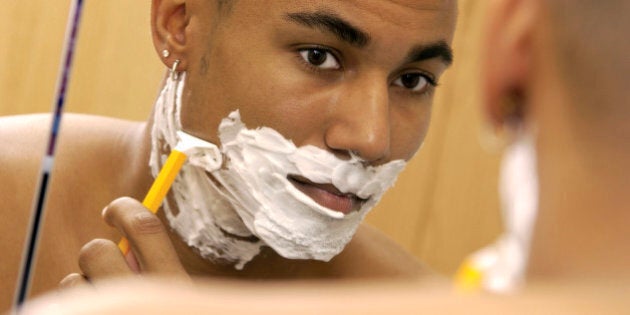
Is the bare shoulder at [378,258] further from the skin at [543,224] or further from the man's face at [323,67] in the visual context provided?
the skin at [543,224]

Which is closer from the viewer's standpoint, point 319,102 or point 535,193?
point 535,193

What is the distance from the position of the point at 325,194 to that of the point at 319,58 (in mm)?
151

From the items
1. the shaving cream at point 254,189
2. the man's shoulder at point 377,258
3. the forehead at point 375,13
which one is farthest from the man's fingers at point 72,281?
the man's shoulder at point 377,258

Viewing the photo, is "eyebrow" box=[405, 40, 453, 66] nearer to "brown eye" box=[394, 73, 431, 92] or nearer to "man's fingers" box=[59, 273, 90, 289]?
"brown eye" box=[394, 73, 431, 92]

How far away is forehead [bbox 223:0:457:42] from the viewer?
48.1 inches

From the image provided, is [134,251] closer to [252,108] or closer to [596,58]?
[252,108]

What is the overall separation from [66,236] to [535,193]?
Result: 980 mm

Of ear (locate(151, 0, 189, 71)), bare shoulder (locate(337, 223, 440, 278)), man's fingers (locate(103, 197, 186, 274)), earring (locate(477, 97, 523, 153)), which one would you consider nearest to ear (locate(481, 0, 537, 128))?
earring (locate(477, 97, 523, 153))

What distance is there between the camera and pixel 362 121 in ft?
3.94

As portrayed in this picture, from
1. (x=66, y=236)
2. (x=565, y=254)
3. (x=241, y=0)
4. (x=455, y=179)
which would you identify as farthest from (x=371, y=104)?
(x=565, y=254)

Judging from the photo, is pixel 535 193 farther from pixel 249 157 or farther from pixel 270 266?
pixel 270 266

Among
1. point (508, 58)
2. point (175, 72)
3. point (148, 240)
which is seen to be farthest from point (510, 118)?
point (175, 72)

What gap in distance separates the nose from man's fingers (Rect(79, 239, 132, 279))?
254 mm

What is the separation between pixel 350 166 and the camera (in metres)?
1.22
